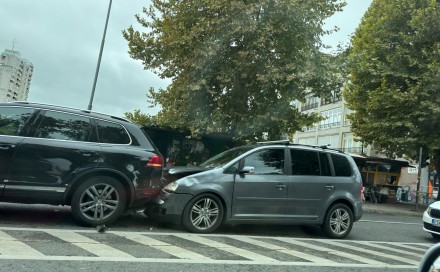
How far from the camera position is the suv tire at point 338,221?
28.1 feet

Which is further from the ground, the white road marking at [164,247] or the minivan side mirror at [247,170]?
the minivan side mirror at [247,170]

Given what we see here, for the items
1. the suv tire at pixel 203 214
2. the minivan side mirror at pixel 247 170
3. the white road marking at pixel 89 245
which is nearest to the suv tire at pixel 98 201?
the white road marking at pixel 89 245

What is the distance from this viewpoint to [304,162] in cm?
854

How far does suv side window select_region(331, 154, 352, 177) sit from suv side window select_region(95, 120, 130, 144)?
4.29m

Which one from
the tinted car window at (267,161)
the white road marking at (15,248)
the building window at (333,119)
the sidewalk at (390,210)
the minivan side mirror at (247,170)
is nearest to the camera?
the white road marking at (15,248)

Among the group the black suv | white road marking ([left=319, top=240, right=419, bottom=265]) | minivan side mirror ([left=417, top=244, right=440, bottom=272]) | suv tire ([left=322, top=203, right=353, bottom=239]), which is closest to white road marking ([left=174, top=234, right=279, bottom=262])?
the black suv

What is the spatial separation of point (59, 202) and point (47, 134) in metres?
1.14

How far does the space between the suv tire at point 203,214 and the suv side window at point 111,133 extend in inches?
64.3

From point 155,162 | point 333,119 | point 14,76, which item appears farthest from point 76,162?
point 333,119

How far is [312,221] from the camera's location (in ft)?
27.5

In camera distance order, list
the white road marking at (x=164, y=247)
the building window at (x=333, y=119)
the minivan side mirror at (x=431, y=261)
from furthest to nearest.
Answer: the building window at (x=333, y=119), the white road marking at (x=164, y=247), the minivan side mirror at (x=431, y=261)

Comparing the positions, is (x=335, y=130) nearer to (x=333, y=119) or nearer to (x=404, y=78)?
(x=333, y=119)

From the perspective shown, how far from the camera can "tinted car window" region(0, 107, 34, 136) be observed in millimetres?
6797

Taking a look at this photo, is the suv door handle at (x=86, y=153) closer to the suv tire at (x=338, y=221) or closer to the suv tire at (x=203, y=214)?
the suv tire at (x=203, y=214)
